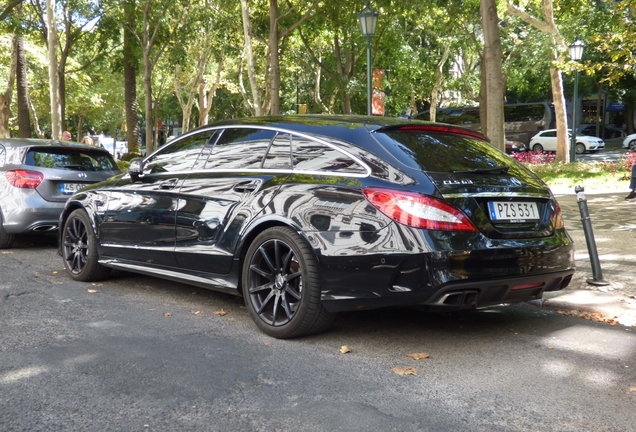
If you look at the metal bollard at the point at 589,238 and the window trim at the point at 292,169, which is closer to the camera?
Answer: the window trim at the point at 292,169

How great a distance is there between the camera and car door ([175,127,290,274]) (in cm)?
513

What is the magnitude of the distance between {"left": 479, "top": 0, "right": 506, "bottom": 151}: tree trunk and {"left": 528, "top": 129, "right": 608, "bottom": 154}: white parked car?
31.7m

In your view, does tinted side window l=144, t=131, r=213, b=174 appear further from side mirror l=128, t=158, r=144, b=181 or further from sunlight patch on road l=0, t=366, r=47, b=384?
sunlight patch on road l=0, t=366, r=47, b=384

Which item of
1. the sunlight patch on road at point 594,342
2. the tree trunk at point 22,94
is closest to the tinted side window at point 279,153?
the sunlight patch on road at point 594,342

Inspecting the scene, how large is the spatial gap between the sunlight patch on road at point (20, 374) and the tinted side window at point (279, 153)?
2077mm

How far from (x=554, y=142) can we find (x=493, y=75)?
34078 mm

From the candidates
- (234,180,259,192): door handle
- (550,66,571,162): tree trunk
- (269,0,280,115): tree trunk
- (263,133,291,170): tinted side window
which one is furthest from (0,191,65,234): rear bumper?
(550,66,571,162): tree trunk

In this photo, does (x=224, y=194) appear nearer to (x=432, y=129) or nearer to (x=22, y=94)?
(x=432, y=129)

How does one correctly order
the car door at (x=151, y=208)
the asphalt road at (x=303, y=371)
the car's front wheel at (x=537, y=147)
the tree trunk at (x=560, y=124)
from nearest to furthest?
the asphalt road at (x=303, y=371) < the car door at (x=151, y=208) < the tree trunk at (x=560, y=124) < the car's front wheel at (x=537, y=147)

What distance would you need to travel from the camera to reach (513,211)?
15.4 ft

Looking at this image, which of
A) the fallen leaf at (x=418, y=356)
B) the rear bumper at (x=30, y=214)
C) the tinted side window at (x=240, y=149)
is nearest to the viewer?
the fallen leaf at (x=418, y=356)

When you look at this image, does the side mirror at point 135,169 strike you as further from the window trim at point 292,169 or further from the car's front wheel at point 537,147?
the car's front wheel at point 537,147

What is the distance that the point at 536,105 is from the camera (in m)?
47.1

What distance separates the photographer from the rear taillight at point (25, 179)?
9078 millimetres
